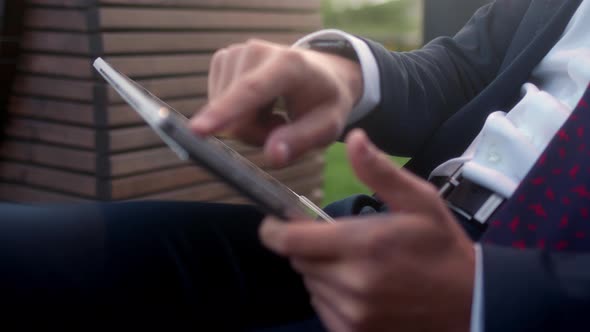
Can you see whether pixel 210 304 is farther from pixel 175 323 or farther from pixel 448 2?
pixel 448 2

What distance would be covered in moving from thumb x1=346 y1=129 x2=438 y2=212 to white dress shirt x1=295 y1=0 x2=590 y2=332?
38cm

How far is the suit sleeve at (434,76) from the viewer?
3.18 feet

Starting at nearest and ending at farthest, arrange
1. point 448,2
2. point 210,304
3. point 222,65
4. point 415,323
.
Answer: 1. point 415,323
2. point 222,65
3. point 210,304
4. point 448,2

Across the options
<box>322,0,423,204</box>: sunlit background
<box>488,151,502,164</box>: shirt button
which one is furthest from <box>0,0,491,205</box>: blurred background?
<box>322,0,423,204</box>: sunlit background

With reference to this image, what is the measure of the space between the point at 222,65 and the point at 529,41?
21.3 inches

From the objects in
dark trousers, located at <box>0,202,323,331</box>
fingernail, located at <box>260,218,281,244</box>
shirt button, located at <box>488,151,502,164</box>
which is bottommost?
dark trousers, located at <box>0,202,323,331</box>

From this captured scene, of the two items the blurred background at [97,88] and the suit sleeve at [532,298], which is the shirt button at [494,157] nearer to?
the suit sleeve at [532,298]

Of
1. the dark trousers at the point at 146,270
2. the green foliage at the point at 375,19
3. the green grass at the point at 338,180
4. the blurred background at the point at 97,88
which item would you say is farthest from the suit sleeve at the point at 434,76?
the green foliage at the point at 375,19

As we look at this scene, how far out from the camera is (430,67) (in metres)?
1.13

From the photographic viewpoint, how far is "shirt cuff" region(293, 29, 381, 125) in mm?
909

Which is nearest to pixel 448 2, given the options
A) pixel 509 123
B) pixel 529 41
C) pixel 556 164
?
pixel 529 41

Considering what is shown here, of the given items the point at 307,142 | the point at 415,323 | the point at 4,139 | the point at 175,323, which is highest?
the point at 307,142

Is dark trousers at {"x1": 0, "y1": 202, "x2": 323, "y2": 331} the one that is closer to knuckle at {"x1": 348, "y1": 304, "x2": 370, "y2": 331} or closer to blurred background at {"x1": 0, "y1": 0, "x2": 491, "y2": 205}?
knuckle at {"x1": 348, "y1": 304, "x2": 370, "y2": 331}

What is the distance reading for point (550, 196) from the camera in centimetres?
75
